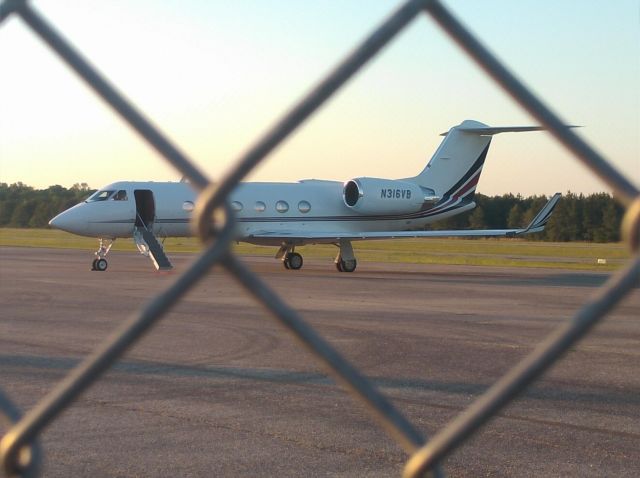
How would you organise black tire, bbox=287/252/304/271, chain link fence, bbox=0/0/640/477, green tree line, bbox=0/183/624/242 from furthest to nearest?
green tree line, bbox=0/183/624/242 → black tire, bbox=287/252/304/271 → chain link fence, bbox=0/0/640/477

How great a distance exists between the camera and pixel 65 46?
1487 mm

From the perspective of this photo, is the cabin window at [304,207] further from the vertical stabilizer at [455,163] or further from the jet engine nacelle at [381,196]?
the vertical stabilizer at [455,163]

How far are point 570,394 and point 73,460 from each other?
438cm

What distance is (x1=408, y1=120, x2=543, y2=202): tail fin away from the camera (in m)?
31.1

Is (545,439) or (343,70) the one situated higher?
(343,70)

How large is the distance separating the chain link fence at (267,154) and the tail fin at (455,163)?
29.7 metres

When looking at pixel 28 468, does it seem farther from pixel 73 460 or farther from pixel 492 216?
pixel 492 216

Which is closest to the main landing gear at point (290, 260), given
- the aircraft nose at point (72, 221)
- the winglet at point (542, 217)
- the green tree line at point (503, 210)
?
the aircraft nose at point (72, 221)

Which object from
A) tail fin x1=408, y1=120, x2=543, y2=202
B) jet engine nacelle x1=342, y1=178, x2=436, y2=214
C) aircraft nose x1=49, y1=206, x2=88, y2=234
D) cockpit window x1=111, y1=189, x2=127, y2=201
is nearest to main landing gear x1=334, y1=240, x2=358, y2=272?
jet engine nacelle x1=342, y1=178, x2=436, y2=214

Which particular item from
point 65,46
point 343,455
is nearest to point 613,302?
point 65,46

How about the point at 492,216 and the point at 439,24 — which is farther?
the point at 492,216

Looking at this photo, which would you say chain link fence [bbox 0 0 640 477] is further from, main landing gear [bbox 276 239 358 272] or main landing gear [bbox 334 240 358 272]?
main landing gear [bbox 334 240 358 272]

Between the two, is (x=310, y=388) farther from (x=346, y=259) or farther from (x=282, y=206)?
(x=282, y=206)

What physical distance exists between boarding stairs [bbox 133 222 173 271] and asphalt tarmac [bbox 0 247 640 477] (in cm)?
742
